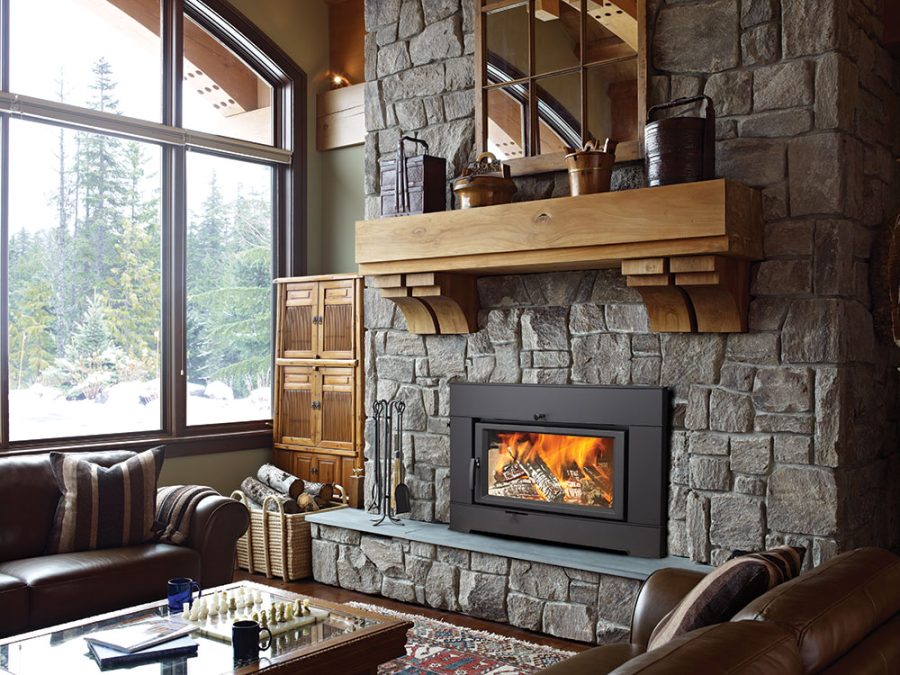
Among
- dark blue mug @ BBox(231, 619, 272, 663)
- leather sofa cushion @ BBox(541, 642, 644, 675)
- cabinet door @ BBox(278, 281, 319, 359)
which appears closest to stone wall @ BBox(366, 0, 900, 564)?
leather sofa cushion @ BBox(541, 642, 644, 675)

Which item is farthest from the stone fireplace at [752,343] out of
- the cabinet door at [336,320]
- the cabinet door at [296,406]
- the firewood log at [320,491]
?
the cabinet door at [296,406]

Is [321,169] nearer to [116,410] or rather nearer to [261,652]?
[116,410]

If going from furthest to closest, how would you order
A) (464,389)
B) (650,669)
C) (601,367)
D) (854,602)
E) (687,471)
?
(464,389) → (601,367) → (687,471) → (854,602) → (650,669)

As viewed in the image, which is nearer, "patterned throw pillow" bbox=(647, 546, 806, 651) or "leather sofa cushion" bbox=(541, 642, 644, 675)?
"patterned throw pillow" bbox=(647, 546, 806, 651)

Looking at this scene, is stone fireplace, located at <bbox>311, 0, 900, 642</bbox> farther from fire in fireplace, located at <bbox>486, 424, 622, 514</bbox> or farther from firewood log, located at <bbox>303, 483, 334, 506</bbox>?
firewood log, located at <bbox>303, 483, 334, 506</bbox>

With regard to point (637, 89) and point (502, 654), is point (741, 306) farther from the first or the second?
point (502, 654)

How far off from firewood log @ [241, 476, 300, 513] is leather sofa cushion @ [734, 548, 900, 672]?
366 cm

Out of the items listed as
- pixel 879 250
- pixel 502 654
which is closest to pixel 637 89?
pixel 879 250

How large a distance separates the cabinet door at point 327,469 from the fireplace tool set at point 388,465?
0.71 meters

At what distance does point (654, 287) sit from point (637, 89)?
35.7 inches

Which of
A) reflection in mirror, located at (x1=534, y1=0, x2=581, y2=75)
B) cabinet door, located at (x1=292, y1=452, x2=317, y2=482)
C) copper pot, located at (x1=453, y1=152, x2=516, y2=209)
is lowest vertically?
cabinet door, located at (x1=292, y1=452, x2=317, y2=482)

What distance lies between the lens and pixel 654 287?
12.6ft

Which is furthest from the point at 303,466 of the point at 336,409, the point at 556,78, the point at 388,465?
the point at 556,78

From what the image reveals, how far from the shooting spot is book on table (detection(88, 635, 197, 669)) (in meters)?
2.65
